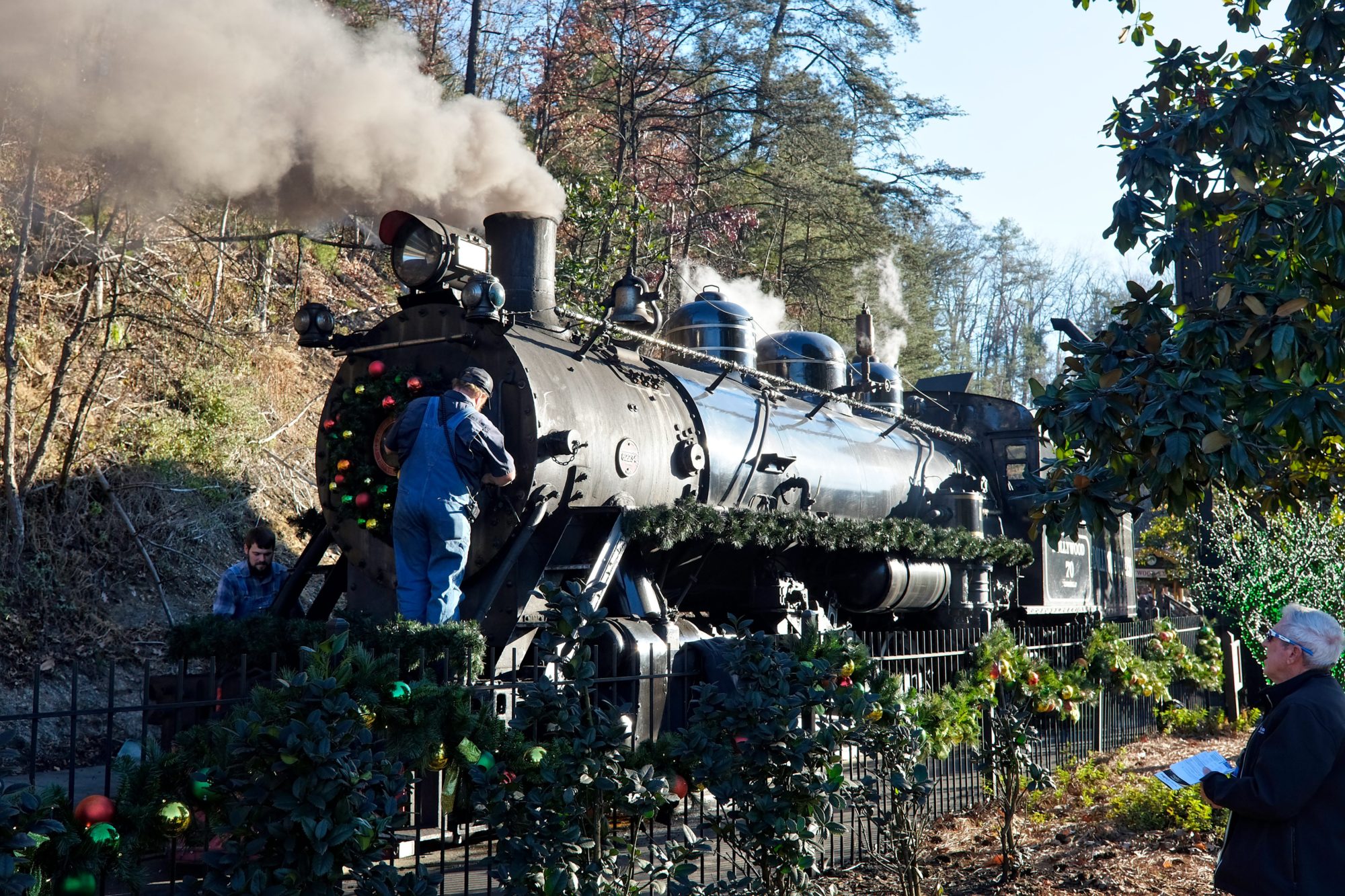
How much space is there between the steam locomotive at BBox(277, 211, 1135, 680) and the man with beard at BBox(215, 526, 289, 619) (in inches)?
11.7

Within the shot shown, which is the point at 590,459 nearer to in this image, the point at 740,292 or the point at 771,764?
the point at 771,764

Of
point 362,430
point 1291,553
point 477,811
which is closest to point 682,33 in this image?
point 1291,553

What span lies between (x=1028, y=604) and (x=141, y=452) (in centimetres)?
912

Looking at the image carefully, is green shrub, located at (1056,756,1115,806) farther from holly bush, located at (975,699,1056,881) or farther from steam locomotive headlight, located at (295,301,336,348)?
steam locomotive headlight, located at (295,301,336,348)

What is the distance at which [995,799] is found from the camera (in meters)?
6.83

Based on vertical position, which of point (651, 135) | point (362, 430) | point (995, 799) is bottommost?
point (995, 799)

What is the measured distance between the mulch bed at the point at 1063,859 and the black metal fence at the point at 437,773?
0.95 feet

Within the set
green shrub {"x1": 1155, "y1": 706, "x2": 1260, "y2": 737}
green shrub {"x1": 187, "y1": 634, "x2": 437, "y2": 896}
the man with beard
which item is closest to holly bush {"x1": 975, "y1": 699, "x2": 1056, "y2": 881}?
green shrub {"x1": 187, "y1": 634, "x2": 437, "y2": 896}

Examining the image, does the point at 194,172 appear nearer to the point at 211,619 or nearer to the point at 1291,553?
the point at 211,619

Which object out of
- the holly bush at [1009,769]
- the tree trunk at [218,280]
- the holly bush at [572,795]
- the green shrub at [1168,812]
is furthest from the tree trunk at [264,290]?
the holly bush at [572,795]

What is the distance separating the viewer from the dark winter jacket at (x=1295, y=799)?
132 inches

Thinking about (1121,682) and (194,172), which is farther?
(1121,682)

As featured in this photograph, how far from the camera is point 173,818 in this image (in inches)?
140

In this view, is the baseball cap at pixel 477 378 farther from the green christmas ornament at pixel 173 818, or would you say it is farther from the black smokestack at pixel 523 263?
the green christmas ornament at pixel 173 818
